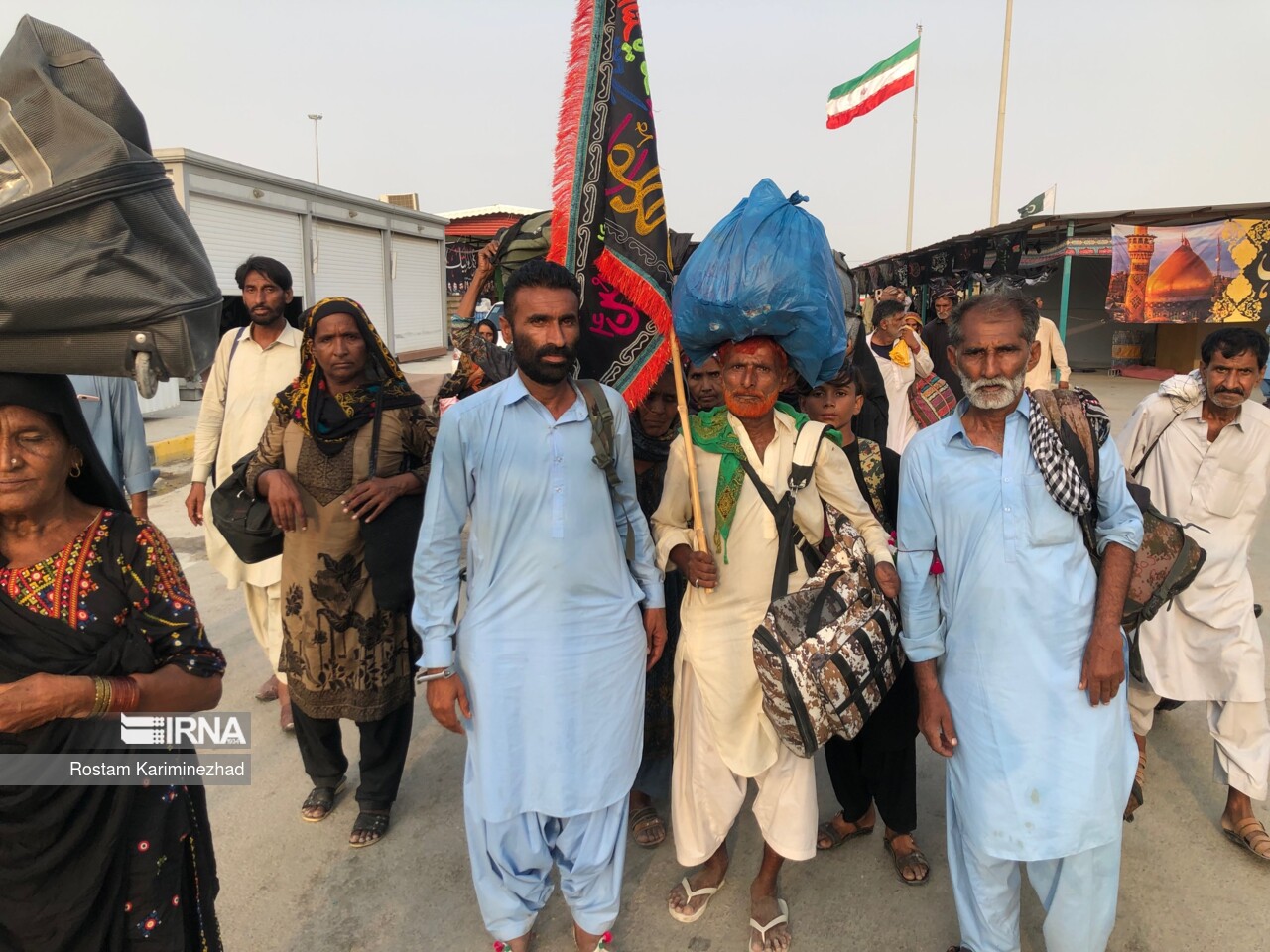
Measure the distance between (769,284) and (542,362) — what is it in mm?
683

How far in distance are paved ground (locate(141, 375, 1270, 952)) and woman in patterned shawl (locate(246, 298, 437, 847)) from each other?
9.8 inches

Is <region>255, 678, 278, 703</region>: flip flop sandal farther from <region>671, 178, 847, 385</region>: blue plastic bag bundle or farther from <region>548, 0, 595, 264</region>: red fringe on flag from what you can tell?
<region>671, 178, 847, 385</region>: blue plastic bag bundle

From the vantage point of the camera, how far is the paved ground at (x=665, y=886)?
2475 mm

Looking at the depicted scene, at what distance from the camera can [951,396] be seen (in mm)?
4227

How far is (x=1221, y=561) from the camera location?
2895 mm

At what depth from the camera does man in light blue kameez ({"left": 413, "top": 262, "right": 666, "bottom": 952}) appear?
2.20m

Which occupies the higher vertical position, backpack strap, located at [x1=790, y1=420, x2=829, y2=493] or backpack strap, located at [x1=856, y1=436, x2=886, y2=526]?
backpack strap, located at [x1=790, y1=420, x2=829, y2=493]

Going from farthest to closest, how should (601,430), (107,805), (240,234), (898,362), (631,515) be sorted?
1. (240,234)
2. (898,362)
3. (631,515)
4. (601,430)
5. (107,805)

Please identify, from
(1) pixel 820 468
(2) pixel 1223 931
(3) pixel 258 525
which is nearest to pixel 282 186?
(3) pixel 258 525

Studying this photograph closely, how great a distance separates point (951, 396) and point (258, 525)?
11.3 feet

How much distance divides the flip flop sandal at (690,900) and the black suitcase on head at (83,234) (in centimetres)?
226

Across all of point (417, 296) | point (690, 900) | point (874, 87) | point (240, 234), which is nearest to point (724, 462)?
point (690, 900)

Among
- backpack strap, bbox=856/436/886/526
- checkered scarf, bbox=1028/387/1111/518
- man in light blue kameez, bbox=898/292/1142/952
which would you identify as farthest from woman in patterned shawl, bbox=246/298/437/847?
checkered scarf, bbox=1028/387/1111/518

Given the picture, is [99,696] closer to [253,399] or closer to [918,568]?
[918,568]
